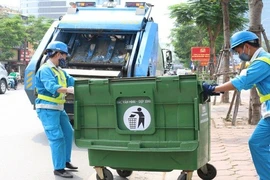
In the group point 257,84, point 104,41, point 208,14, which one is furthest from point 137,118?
point 208,14

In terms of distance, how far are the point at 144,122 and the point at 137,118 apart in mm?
82

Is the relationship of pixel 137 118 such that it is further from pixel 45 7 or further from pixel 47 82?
pixel 45 7

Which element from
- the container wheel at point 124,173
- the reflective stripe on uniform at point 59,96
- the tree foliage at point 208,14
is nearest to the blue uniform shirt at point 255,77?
the container wheel at point 124,173

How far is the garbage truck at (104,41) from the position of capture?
8086 mm

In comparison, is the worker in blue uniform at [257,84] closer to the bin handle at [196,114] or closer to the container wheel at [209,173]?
the bin handle at [196,114]

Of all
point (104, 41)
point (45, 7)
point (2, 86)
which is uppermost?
point (45, 7)

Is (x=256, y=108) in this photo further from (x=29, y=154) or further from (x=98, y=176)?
(x=98, y=176)

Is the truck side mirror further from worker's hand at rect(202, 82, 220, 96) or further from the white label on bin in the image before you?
worker's hand at rect(202, 82, 220, 96)

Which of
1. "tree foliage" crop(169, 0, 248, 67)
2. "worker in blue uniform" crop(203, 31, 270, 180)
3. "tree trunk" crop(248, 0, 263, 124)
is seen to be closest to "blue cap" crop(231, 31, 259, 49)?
"worker in blue uniform" crop(203, 31, 270, 180)

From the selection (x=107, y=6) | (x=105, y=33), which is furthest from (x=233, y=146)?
(x=107, y=6)

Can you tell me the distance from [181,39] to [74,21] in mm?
29474

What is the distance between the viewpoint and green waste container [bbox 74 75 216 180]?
13.1 feet

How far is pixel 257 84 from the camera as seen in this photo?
13.0ft

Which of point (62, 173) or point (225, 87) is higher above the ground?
point (225, 87)
